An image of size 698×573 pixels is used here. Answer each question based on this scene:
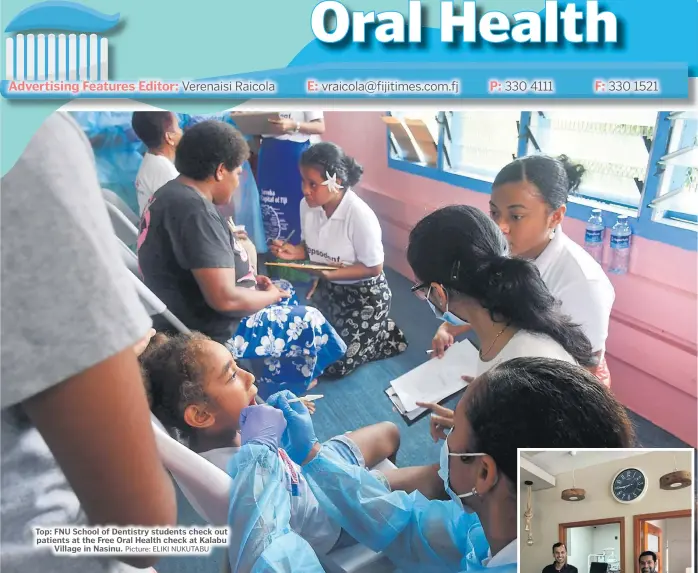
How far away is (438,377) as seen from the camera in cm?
128

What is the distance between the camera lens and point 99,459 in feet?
2.65

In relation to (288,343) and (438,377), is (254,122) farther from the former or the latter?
(438,377)

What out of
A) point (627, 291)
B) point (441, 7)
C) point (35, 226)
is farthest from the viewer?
point (627, 291)

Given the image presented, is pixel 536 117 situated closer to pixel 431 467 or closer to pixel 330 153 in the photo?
pixel 330 153

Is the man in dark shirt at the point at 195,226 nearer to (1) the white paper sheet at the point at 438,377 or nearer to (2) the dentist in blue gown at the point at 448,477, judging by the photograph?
(2) the dentist in blue gown at the point at 448,477

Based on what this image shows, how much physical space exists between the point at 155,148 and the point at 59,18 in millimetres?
291

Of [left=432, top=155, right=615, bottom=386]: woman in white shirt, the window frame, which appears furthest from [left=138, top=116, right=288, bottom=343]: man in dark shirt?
[left=432, top=155, right=615, bottom=386]: woman in white shirt

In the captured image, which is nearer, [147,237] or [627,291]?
[147,237]

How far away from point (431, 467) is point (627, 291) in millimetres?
572

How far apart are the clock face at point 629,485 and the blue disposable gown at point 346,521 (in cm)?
24

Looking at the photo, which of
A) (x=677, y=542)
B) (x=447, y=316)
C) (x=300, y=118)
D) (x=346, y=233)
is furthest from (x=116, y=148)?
(x=677, y=542)

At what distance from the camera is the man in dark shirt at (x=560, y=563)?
1104 mm

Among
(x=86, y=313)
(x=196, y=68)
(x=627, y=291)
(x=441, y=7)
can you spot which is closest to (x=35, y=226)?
(x=86, y=313)

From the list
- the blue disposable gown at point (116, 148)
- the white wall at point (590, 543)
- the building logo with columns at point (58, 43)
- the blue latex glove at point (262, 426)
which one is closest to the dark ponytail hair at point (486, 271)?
the white wall at point (590, 543)
